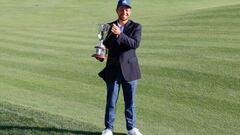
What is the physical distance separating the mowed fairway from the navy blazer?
1.13 metres

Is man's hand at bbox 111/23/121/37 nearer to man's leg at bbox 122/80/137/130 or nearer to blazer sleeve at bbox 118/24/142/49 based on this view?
blazer sleeve at bbox 118/24/142/49

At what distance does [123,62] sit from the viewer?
7.03 metres

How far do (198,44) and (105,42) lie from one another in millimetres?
7704

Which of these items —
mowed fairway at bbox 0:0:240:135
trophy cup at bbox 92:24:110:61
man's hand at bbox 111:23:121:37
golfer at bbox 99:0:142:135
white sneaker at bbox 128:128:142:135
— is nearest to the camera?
man's hand at bbox 111:23:121:37

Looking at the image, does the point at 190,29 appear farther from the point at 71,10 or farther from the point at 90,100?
the point at 71,10

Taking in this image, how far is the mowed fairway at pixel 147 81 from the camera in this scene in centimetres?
819

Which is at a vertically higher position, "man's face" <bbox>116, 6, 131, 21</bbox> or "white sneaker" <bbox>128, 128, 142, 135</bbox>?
"man's face" <bbox>116, 6, 131, 21</bbox>

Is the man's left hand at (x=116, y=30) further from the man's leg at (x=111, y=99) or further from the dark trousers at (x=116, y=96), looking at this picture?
the man's leg at (x=111, y=99)

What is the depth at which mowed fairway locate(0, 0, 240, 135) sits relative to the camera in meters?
8.19

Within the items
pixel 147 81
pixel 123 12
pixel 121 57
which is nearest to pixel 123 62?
pixel 121 57

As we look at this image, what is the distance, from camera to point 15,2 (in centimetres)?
3741

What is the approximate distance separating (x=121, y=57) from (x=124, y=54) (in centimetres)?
6

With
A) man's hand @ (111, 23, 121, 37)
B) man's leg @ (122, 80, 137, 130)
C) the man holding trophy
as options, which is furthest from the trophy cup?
man's leg @ (122, 80, 137, 130)

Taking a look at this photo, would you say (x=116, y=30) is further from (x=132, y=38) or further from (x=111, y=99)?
(x=111, y=99)
